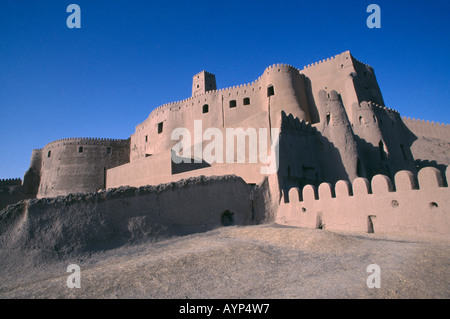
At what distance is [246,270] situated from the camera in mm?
4918

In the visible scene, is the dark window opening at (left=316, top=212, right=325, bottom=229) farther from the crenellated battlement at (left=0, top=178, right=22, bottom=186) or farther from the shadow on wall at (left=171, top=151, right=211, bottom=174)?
the crenellated battlement at (left=0, top=178, right=22, bottom=186)

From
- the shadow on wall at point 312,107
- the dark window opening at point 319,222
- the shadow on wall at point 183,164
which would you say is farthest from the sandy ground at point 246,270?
the shadow on wall at point 312,107

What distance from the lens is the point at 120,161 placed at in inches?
1042

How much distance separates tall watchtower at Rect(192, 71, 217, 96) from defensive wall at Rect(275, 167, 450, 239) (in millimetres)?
25558

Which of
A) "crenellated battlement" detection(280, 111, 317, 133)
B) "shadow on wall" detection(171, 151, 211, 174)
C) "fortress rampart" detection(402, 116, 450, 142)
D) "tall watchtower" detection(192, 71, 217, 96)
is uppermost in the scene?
"tall watchtower" detection(192, 71, 217, 96)

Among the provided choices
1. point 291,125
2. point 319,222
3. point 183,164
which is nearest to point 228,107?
point 183,164

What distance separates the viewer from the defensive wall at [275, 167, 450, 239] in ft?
21.7

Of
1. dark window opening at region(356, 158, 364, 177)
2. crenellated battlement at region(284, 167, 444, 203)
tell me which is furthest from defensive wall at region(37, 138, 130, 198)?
dark window opening at region(356, 158, 364, 177)

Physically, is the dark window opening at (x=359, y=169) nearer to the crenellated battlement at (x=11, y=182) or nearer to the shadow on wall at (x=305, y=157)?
the shadow on wall at (x=305, y=157)

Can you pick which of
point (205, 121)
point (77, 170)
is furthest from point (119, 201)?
point (77, 170)

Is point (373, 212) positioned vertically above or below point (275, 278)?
above

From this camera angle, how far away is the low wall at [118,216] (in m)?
5.91
